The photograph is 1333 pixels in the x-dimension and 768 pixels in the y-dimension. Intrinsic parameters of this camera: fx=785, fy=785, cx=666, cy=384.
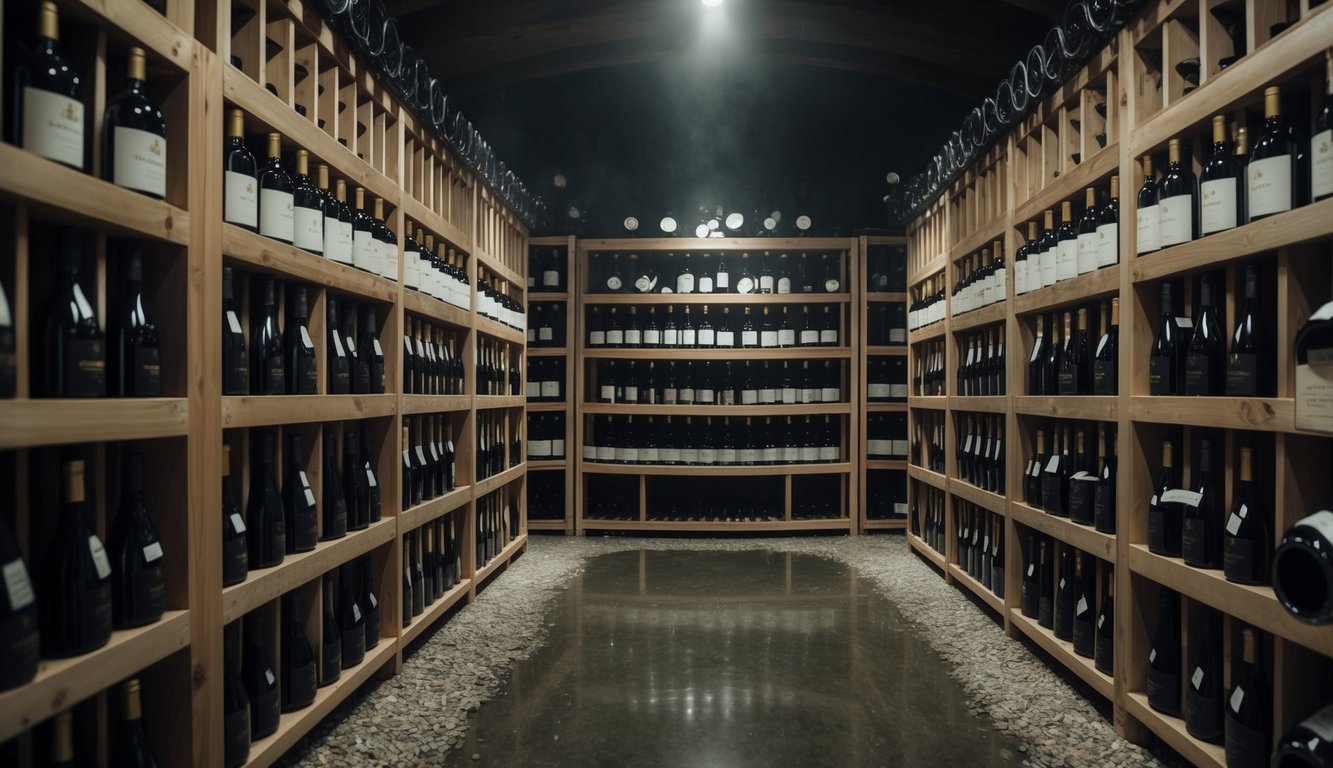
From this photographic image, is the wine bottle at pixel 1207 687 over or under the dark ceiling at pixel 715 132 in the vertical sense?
under

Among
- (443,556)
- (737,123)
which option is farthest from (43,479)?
(737,123)

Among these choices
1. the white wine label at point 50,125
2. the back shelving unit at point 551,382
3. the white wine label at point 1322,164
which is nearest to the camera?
the white wine label at point 50,125

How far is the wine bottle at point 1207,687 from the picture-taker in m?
2.22

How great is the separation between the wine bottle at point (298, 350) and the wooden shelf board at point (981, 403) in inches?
116

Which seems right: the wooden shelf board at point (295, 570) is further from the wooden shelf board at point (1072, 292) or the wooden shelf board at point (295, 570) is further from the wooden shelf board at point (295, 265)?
the wooden shelf board at point (1072, 292)

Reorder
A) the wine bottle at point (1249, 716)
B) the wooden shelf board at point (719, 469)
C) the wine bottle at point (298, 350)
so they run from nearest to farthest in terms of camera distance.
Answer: the wine bottle at point (1249, 716) → the wine bottle at point (298, 350) → the wooden shelf board at point (719, 469)

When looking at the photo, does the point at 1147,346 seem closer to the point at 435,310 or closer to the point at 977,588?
the point at 977,588

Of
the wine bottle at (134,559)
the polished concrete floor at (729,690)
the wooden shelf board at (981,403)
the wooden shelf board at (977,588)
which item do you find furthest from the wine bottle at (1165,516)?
the wine bottle at (134,559)

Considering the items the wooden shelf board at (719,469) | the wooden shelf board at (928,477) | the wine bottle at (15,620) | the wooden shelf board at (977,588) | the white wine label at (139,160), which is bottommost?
the wooden shelf board at (977,588)

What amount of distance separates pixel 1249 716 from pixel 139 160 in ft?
9.86

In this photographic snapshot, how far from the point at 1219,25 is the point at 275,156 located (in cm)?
274

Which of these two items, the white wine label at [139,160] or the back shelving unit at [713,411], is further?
the back shelving unit at [713,411]

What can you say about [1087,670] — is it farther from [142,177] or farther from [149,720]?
[142,177]

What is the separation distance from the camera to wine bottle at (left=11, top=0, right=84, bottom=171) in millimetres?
1474
